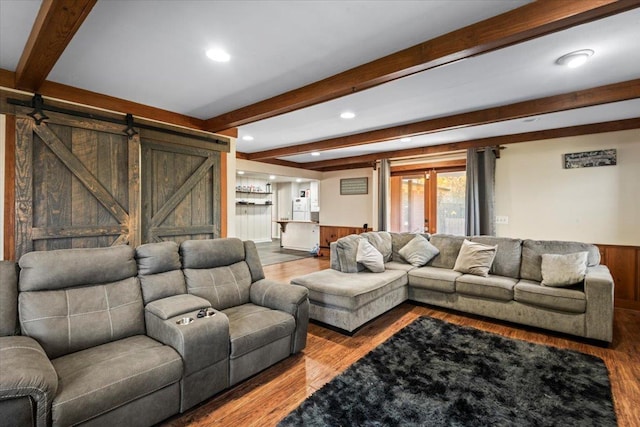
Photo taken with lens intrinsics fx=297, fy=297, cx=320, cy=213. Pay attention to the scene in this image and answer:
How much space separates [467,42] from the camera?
1.92m

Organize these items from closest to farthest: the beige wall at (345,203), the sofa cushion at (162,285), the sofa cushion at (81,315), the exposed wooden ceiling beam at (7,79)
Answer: the sofa cushion at (81,315), the sofa cushion at (162,285), the exposed wooden ceiling beam at (7,79), the beige wall at (345,203)

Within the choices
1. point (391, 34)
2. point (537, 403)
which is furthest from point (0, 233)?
point (537, 403)

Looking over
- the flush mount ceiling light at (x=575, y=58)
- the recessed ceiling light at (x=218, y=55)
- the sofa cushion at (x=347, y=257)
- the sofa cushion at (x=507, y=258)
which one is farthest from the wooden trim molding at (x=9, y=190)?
the sofa cushion at (x=507, y=258)

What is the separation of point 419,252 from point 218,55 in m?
3.61

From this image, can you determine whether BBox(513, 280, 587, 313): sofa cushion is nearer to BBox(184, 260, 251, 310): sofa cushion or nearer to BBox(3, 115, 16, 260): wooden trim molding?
BBox(184, 260, 251, 310): sofa cushion

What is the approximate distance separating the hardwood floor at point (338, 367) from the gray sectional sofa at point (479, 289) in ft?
0.42

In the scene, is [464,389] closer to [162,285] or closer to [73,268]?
[162,285]

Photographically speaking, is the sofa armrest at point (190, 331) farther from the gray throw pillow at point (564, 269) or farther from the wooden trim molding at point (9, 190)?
the gray throw pillow at point (564, 269)

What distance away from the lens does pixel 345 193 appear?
8000 mm

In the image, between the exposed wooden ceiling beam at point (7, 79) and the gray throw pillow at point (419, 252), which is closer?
the exposed wooden ceiling beam at point (7, 79)

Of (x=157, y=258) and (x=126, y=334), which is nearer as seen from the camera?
(x=126, y=334)

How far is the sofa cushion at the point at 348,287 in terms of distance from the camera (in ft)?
10.4

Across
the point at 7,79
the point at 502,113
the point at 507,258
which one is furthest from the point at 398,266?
the point at 7,79

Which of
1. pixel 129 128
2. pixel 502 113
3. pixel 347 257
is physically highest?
pixel 502 113
